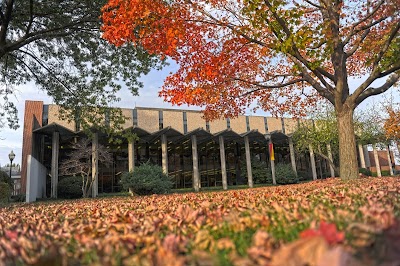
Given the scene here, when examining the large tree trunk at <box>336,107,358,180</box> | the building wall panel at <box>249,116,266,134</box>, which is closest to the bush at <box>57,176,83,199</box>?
the building wall panel at <box>249,116,266,134</box>

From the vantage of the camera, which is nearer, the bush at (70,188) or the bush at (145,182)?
the bush at (145,182)

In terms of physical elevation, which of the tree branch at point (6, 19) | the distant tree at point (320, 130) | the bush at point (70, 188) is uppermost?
the tree branch at point (6, 19)

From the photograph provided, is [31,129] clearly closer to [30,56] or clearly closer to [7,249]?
[30,56]

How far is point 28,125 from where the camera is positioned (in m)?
32.3

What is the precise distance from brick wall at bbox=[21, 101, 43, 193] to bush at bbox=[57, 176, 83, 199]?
5.09m

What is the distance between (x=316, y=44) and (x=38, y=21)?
10.7 m

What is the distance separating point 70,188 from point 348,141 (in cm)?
2513

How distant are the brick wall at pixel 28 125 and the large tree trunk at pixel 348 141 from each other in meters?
28.1

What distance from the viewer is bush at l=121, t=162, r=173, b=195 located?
2145 cm

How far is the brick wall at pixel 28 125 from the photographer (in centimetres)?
3140

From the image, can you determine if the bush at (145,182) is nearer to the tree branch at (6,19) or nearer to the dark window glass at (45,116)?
the tree branch at (6,19)

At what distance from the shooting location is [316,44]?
8.64 metres

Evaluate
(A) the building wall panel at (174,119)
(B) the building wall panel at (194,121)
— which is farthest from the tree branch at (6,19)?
(B) the building wall panel at (194,121)

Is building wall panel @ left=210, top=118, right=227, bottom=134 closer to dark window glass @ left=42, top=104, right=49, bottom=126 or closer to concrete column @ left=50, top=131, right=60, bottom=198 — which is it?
concrete column @ left=50, top=131, right=60, bottom=198
